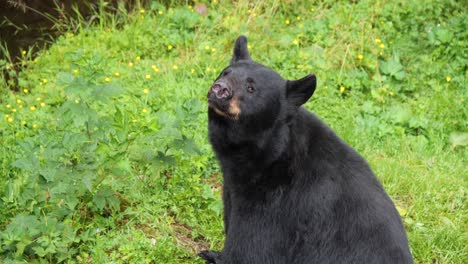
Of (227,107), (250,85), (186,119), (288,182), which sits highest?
(250,85)

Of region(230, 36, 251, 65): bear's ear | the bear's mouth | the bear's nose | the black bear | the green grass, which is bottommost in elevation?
the green grass

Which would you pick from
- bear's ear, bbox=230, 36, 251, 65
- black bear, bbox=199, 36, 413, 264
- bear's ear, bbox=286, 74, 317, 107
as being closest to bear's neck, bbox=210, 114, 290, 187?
black bear, bbox=199, 36, 413, 264

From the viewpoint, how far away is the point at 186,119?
5.02m

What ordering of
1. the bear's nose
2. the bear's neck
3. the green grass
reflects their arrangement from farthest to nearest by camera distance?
the green grass
the bear's neck
the bear's nose

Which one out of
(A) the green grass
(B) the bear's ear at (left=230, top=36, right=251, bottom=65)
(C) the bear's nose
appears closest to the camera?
(C) the bear's nose

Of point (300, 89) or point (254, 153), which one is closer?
point (300, 89)

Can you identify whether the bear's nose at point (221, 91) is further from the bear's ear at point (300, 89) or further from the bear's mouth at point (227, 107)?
the bear's ear at point (300, 89)

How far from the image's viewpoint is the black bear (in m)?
3.99

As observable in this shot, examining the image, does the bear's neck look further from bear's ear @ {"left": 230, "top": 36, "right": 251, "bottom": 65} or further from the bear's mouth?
bear's ear @ {"left": 230, "top": 36, "right": 251, "bottom": 65}

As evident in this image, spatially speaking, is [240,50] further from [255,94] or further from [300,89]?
[300,89]

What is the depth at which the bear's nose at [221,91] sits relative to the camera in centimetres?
398

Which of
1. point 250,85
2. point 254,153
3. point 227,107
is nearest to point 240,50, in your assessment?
point 250,85

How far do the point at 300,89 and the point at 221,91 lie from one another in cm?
49

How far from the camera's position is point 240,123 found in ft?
13.5
